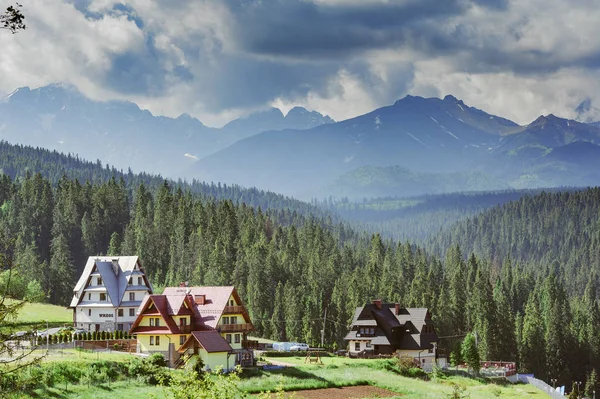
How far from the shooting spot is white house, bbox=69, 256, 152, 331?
10281cm

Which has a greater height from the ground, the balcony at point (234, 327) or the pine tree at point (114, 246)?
the pine tree at point (114, 246)

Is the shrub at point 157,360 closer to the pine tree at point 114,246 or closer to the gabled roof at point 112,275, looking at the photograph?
the gabled roof at point 112,275

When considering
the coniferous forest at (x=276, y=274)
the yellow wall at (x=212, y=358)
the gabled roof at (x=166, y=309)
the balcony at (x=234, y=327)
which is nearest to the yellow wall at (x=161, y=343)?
the gabled roof at (x=166, y=309)

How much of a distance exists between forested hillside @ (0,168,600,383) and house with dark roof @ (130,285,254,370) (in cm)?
3551

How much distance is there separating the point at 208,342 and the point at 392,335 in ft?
121

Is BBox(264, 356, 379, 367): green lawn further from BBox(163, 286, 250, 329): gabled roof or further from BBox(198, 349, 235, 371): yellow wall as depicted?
BBox(198, 349, 235, 371): yellow wall

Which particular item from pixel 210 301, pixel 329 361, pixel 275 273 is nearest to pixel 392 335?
pixel 329 361

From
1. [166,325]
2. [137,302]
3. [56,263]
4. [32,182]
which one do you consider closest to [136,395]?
[166,325]

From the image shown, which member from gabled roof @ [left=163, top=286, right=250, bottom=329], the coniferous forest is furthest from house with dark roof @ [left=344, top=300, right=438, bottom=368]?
gabled roof @ [left=163, top=286, right=250, bottom=329]

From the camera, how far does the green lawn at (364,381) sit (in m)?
72.6

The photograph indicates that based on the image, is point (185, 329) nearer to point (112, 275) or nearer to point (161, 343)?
point (161, 343)

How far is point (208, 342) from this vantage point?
3115 inches

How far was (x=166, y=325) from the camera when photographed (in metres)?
82.4

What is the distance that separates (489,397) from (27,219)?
382ft
